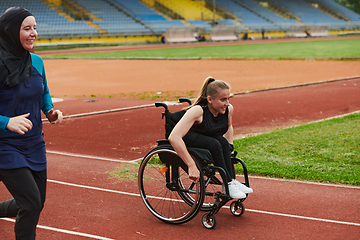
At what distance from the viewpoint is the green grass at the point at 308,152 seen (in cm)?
616

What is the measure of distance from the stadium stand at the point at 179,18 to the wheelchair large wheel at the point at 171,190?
44.4 metres

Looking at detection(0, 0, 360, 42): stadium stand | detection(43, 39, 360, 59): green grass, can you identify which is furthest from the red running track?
detection(0, 0, 360, 42): stadium stand

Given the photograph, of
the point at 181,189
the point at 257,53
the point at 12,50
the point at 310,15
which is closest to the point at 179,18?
the point at 310,15

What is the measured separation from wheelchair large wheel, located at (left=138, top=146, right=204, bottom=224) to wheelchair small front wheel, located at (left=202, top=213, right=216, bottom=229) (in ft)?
0.59

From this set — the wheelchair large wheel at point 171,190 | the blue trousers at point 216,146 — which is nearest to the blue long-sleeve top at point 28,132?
the wheelchair large wheel at point 171,190

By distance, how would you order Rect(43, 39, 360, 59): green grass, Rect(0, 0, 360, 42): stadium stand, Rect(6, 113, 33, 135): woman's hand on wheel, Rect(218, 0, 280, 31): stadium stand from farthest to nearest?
Rect(218, 0, 280, 31): stadium stand → Rect(0, 0, 360, 42): stadium stand → Rect(43, 39, 360, 59): green grass → Rect(6, 113, 33, 135): woman's hand on wheel

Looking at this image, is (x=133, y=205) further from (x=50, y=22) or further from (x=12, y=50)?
(x=50, y=22)

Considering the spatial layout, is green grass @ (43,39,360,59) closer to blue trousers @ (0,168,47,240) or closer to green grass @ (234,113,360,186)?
green grass @ (234,113,360,186)

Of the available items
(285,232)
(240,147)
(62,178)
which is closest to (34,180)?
(285,232)

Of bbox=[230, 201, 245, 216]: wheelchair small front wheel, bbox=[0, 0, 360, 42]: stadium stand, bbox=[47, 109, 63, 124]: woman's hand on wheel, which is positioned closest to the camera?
bbox=[47, 109, 63, 124]: woman's hand on wheel

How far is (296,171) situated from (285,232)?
83.8 inches

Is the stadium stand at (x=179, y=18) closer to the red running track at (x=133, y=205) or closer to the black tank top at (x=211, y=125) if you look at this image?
the red running track at (x=133, y=205)

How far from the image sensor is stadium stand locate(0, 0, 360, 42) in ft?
169

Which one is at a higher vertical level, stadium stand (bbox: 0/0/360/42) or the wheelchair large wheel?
the wheelchair large wheel
